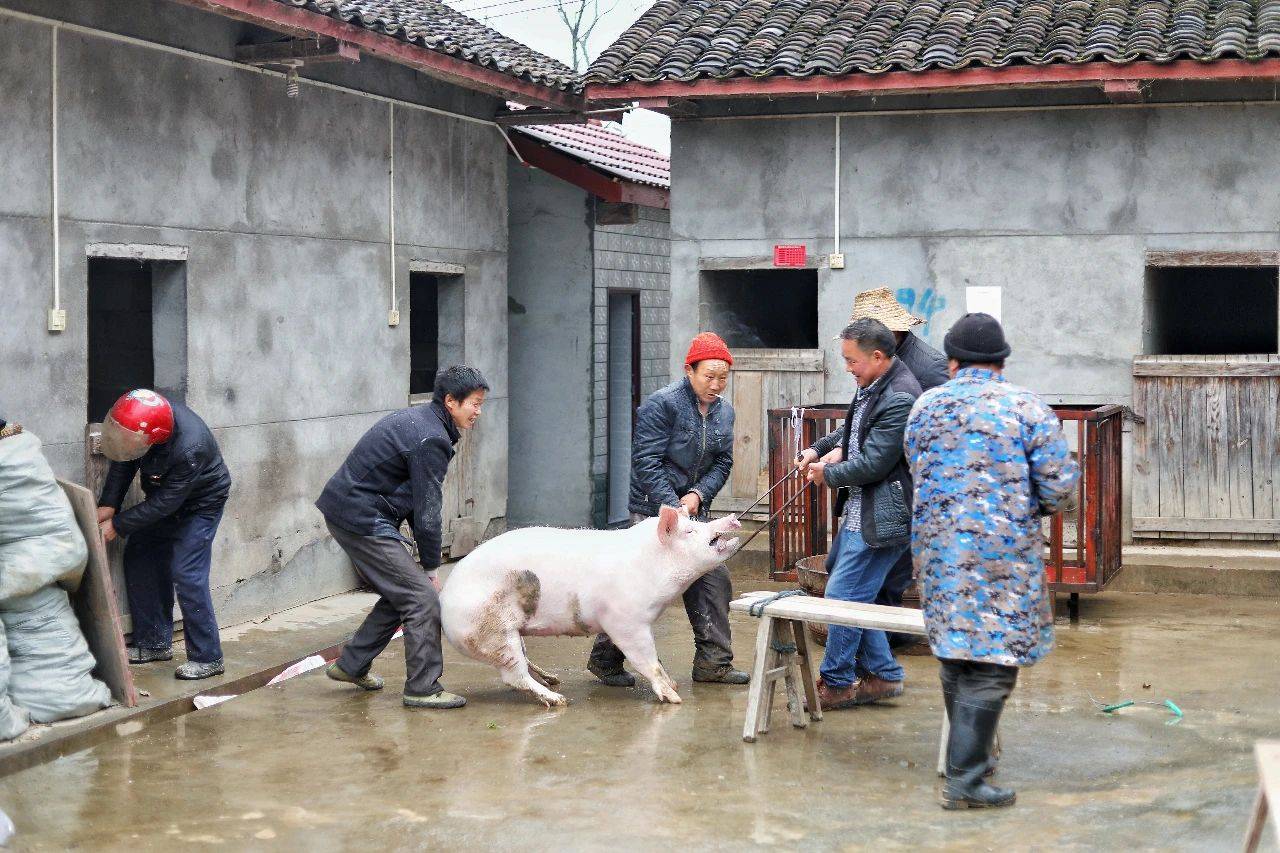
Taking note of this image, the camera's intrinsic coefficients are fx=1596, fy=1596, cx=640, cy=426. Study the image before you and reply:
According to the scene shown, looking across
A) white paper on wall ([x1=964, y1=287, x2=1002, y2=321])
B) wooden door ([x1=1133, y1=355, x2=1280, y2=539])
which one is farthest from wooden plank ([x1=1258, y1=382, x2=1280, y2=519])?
white paper on wall ([x1=964, y1=287, x2=1002, y2=321])

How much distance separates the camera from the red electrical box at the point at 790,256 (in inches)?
471

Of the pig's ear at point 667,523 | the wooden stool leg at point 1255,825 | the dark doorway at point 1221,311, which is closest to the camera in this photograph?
Result: the wooden stool leg at point 1255,825

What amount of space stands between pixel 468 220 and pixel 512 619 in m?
5.30

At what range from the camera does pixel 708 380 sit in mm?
7859

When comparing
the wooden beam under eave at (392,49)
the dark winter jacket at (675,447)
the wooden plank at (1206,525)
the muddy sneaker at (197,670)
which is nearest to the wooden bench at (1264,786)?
the dark winter jacket at (675,447)

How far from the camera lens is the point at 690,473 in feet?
26.5

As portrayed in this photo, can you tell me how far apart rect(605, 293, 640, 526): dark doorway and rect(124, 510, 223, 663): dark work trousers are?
7.00 metres

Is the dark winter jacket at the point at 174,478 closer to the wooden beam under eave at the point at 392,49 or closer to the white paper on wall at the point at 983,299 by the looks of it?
the wooden beam under eave at the point at 392,49

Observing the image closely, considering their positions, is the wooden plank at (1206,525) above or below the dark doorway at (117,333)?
below

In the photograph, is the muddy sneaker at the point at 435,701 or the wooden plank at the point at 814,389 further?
the wooden plank at the point at 814,389

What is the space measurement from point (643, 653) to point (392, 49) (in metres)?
4.28

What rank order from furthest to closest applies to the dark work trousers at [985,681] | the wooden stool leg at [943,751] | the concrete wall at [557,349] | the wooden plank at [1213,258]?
the concrete wall at [557,349] → the wooden plank at [1213,258] → the wooden stool leg at [943,751] → the dark work trousers at [985,681]

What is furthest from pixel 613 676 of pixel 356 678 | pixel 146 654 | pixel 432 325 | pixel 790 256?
pixel 432 325

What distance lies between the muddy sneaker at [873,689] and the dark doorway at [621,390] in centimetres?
743
